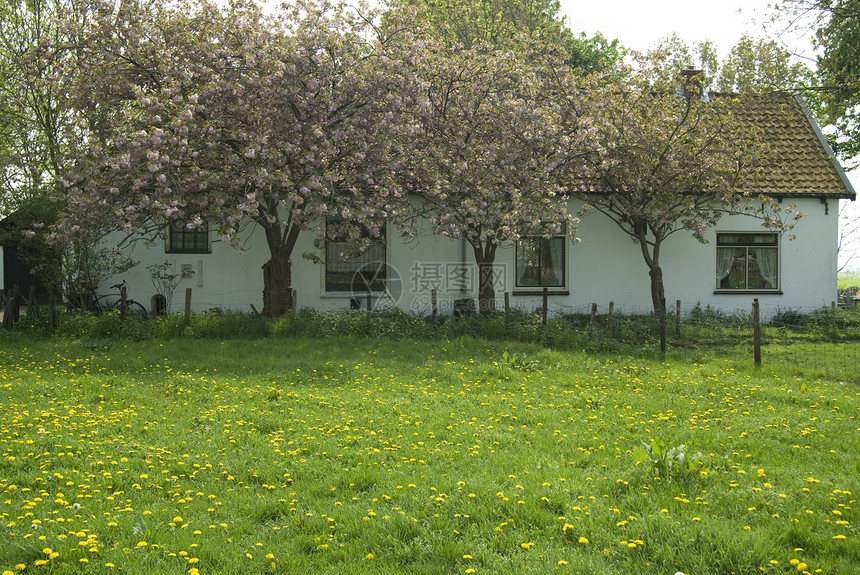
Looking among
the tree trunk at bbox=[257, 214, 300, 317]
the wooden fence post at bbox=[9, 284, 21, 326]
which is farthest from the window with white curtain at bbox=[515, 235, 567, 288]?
the wooden fence post at bbox=[9, 284, 21, 326]

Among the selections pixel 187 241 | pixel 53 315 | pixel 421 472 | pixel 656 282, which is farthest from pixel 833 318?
pixel 53 315

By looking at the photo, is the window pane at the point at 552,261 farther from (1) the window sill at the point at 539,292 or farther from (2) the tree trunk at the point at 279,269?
(2) the tree trunk at the point at 279,269

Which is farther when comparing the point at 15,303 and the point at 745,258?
the point at 745,258

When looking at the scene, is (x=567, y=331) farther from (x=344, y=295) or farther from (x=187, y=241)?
(x=187, y=241)

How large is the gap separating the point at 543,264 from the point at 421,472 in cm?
1328

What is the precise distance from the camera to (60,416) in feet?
23.3

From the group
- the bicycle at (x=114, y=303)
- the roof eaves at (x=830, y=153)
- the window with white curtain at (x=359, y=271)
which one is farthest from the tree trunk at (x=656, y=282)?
the bicycle at (x=114, y=303)

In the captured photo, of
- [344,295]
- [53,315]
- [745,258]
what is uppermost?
[745,258]

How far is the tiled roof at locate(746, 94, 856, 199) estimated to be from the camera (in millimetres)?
17891

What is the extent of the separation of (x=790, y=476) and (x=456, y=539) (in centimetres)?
297

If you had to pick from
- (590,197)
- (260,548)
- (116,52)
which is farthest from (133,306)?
(260,548)

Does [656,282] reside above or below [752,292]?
above

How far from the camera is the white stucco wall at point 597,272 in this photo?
1741cm

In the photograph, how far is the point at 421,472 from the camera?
5.50m
